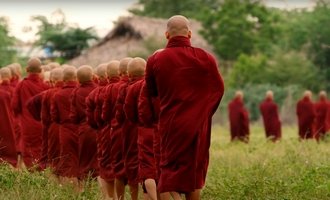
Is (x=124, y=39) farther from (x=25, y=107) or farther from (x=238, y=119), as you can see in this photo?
(x=25, y=107)

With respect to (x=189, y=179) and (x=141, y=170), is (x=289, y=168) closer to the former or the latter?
(x=141, y=170)

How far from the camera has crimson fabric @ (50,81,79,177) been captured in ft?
53.4

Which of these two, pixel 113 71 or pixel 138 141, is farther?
pixel 113 71

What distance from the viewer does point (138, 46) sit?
56.9 meters

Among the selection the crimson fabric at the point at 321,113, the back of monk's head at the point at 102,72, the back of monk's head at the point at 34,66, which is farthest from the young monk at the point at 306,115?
the back of monk's head at the point at 102,72

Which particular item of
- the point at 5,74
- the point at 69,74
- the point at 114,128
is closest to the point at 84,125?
the point at 69,74

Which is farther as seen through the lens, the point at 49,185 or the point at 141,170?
the point at 141,170

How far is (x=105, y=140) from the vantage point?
47.9 feet

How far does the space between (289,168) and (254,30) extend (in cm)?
4770

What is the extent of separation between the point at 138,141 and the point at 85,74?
294 cm

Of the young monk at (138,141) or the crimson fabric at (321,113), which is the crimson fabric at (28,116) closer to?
the young monk at (138,141)

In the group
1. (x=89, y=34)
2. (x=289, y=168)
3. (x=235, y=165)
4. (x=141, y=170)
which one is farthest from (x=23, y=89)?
(x=89, y=34)

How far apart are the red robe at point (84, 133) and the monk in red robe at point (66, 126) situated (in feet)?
0.50

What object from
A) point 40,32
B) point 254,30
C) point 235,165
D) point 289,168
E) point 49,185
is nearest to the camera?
point 49,185
